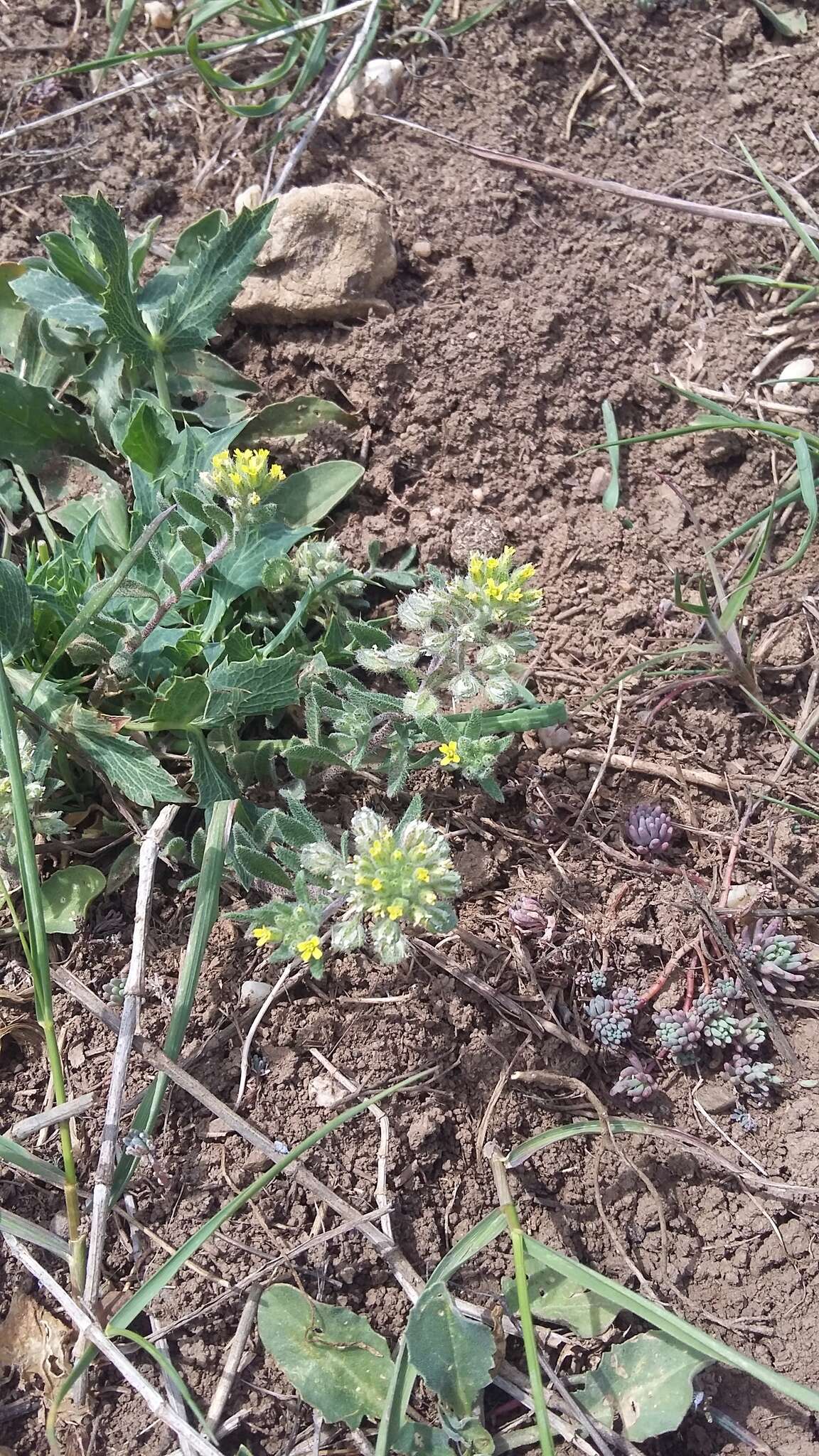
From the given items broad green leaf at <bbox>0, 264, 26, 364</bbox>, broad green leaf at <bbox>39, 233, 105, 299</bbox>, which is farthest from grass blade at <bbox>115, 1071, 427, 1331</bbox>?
broad green leaf at <bbox>0, 264, 26, 364</bbox>

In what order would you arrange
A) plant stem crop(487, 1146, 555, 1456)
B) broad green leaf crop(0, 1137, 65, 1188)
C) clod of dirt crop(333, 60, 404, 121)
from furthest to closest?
1. clod of dirt crop(333, 60, 404, 121)
2. broad green leaf crop(0, 1137, 65, 1188)
3. plant stem crop(487, 1146, 555, 1456)

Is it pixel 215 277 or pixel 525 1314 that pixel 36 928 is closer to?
pixel 525 1314

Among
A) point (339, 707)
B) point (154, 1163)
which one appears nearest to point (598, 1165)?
point (154, 1163)

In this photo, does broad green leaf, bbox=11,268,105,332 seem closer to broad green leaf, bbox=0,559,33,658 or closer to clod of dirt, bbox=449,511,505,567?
broad green leaf, bbox=0,559,33,658

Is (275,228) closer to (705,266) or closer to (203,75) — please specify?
(203,75)

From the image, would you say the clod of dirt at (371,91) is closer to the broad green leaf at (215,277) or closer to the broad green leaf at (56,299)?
the broad green leaf at (215,277)

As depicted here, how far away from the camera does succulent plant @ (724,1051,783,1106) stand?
106 inches

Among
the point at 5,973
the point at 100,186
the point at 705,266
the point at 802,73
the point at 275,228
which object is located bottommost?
the point at 5,973

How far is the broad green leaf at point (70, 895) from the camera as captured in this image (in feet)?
9.12

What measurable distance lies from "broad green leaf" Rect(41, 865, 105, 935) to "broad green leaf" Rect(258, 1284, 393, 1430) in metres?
1.15

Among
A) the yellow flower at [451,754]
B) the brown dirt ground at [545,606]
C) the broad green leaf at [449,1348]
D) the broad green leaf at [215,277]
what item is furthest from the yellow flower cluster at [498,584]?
the broad green leaf at [449,1348]

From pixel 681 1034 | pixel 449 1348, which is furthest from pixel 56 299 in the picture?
pixel 449 1348

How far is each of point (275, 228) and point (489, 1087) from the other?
307 centimetres

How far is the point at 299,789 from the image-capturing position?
285cm
